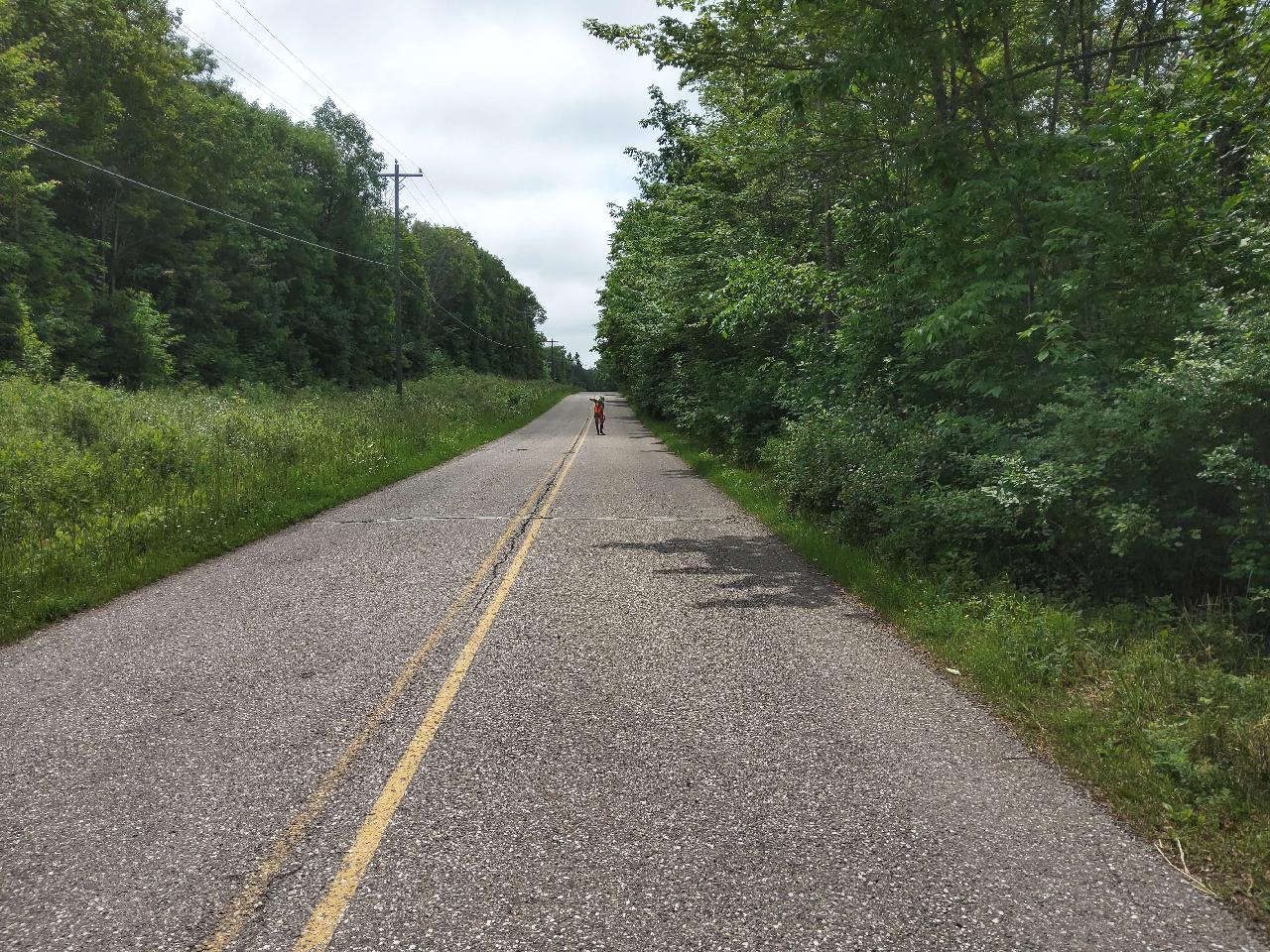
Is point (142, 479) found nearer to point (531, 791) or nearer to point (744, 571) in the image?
point (744, 571)

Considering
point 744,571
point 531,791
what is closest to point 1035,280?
point 744,571

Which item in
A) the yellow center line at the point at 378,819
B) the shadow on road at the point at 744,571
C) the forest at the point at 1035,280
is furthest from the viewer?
the shadow on road at the point at 744,571

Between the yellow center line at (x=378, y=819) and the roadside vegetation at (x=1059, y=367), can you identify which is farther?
the roadside vegetation at (x=1059, y=367)

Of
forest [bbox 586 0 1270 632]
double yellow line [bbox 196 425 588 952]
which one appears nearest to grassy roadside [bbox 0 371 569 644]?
double yellow line [bbox 196 425 588 952]

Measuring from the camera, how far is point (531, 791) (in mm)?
3512

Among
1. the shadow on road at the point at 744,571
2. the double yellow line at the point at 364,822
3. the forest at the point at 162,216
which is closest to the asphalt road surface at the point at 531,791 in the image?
the double yellow line at the point at 364,822

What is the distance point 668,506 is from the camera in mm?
12375

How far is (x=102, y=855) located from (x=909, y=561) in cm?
658

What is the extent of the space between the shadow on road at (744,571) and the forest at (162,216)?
16.4m

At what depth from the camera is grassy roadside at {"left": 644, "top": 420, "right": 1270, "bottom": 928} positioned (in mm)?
3159

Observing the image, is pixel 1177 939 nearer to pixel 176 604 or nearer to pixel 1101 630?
pixel 1101 630

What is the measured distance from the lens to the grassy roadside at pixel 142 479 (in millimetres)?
7234

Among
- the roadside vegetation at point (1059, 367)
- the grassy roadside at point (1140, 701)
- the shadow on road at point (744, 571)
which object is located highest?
the roadside vegetation at point (1059, 367)

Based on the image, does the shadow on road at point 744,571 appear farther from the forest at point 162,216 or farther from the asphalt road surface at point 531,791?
the forest at point 162,216
